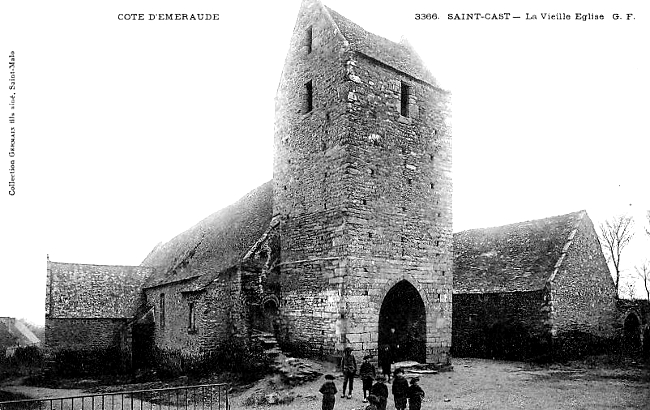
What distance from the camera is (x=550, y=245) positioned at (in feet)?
88.9

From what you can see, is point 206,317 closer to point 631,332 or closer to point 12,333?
point 631,332

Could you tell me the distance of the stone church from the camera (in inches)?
710

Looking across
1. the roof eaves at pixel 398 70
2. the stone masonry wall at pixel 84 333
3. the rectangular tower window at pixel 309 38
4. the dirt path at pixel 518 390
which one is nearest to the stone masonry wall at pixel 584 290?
the dirt path at pixel 518 390

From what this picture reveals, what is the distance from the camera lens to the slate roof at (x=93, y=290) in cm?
3024

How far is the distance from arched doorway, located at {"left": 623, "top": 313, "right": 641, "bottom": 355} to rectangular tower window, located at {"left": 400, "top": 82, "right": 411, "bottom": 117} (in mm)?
16584

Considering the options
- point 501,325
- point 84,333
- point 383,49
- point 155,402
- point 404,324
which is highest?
point 383,49

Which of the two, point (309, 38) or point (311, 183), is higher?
point (309, 38)

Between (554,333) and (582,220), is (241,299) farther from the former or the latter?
(582,220)

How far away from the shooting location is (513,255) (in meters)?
28.6

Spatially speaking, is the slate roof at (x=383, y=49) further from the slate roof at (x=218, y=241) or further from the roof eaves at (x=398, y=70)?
the slate roof at (x=218, y=241)

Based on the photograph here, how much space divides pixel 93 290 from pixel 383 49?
846 inches

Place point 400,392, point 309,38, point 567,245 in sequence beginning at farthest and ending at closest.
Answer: point 567,245
point 309,38
point 400,392

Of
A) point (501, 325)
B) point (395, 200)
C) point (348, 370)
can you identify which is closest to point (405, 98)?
point (395, 200)

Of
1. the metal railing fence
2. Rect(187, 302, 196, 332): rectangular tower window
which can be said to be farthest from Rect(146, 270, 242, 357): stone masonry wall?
the metal railing fence
